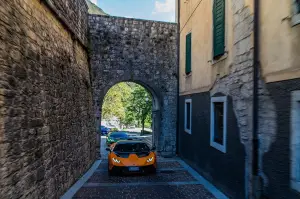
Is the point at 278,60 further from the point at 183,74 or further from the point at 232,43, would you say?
the point at 183,74

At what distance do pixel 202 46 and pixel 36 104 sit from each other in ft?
20.0

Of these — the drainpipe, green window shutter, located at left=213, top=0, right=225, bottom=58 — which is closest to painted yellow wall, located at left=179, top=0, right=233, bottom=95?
green window shutter, located at left=213, top=0, right=225, bottom=58

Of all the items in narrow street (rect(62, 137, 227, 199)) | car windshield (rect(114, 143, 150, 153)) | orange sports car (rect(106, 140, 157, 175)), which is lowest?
narrow street (rect(62, 137, 227, 199))

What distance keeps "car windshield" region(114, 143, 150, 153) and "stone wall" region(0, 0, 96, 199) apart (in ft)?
5.56

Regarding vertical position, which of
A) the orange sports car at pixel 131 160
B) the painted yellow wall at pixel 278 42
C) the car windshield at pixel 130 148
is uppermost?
the painted yellow wall at pixel 278 42

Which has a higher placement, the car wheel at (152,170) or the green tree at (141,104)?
the green tree at (141,104)

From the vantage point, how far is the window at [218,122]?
7322mm

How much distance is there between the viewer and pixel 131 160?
9.33 metres

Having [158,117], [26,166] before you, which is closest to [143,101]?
[158,117]

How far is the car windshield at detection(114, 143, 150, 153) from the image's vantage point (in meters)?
9.91

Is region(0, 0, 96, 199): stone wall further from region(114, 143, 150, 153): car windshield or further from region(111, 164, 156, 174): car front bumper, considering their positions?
region(114, 143, 150, 153): car windshield

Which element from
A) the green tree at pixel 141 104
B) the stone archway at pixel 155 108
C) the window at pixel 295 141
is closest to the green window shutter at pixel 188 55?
the stone archway at pixel 155 108

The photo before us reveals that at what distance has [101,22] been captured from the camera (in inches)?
504

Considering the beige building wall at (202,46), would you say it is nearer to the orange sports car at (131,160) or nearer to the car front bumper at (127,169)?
the orange sports car at (131,160)
